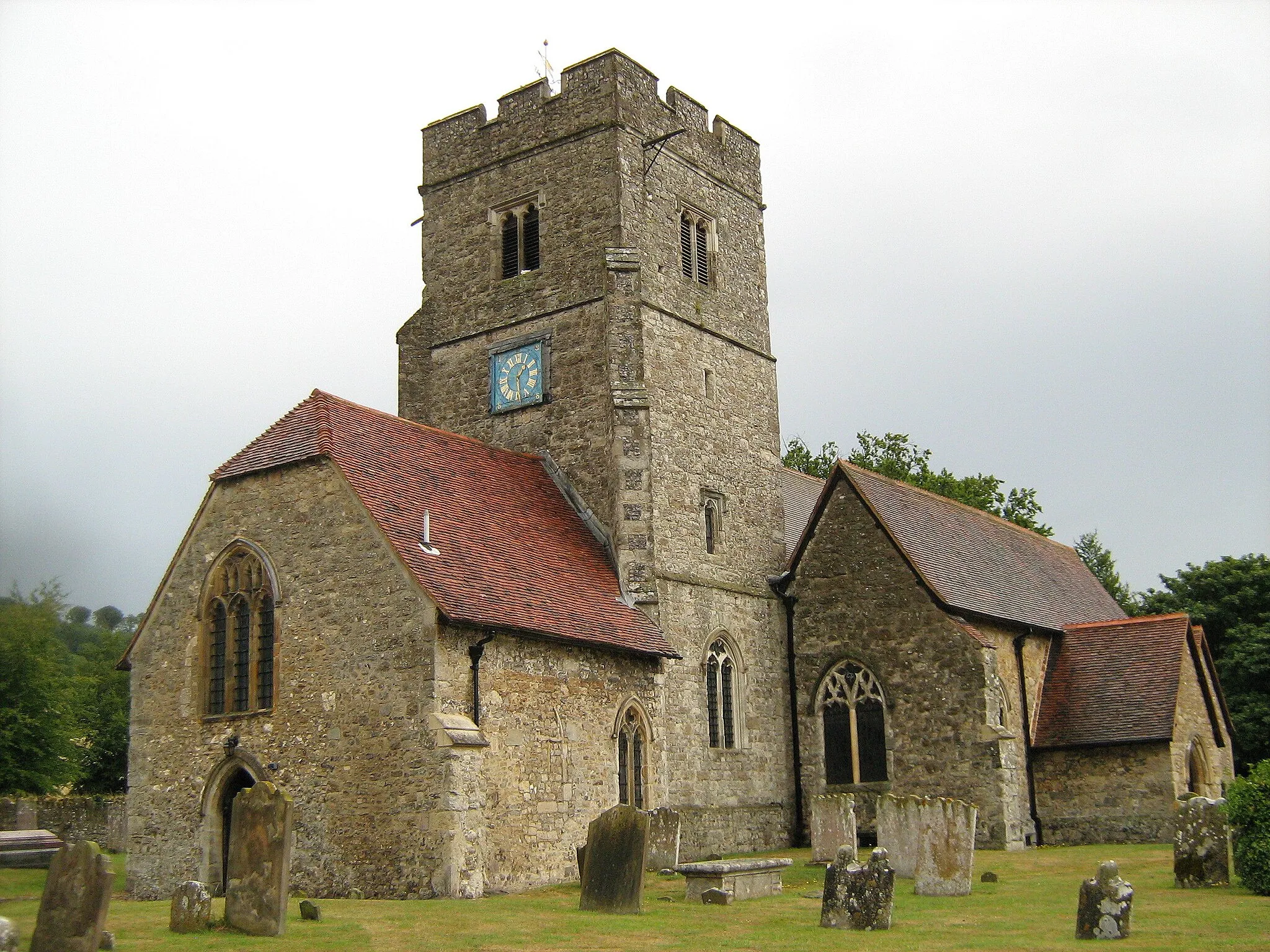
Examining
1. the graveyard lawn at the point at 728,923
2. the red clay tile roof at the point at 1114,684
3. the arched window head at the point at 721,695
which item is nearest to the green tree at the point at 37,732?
the graveyard lawn at the point at 728,923

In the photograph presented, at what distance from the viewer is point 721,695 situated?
1089 inches

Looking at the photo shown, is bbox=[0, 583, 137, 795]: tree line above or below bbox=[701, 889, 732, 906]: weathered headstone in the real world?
above

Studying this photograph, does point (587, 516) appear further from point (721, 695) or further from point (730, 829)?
point (730, 829)

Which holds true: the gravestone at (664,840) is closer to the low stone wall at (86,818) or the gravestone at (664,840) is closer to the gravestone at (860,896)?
the gravestone at (860,896)

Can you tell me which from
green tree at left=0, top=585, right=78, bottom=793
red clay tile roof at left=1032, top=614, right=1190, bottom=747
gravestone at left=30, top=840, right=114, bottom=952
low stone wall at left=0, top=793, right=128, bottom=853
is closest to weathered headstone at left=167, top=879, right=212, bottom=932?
green tree at left=0, top=585, right=78, bottom=793

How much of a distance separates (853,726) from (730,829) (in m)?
3.52

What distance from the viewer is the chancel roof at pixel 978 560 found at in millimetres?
29047

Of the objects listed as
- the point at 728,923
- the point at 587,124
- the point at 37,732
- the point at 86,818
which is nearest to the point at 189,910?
the point at 728,923

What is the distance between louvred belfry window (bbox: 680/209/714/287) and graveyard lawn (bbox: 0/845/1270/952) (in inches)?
549

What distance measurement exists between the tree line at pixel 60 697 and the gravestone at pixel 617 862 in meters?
6.39

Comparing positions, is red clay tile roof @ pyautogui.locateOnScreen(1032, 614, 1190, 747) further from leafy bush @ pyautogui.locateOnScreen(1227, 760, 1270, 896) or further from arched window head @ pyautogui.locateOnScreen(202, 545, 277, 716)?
arched window head @ pyautogui.locateOnScreen(202, 545, 277, 716)

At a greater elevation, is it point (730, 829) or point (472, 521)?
point (472, 521)

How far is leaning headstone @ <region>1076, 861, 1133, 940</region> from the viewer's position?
13828 mm

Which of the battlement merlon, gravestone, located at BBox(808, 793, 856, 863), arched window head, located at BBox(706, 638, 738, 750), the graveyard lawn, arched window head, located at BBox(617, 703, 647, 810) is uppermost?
the battlement merlon
